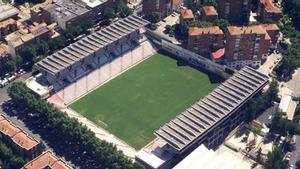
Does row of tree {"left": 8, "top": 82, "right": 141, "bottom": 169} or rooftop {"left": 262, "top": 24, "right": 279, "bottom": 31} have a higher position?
rooftop {"left": 262, "top": 24, "right": 279, "bottom": 31}

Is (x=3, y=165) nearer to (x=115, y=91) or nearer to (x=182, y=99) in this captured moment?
(x=115, y=91)

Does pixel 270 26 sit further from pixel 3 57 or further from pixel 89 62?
pixel 3 57

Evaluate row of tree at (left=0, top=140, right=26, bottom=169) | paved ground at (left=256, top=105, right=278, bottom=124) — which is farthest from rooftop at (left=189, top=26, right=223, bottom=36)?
row of tree at (left=0, top=140, right=26, bottom=169)

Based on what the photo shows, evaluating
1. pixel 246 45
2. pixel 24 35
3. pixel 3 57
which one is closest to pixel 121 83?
pixel 24 35

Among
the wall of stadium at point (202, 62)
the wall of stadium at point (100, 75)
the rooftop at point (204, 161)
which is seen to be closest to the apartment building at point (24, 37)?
the wall of stadium at point (100, 75)

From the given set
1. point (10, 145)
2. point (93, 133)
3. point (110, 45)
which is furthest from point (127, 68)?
point (10, 145)

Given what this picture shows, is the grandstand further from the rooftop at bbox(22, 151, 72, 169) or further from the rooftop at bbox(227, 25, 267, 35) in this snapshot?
the rooftop at bbox(227, 25, 267, 35)
